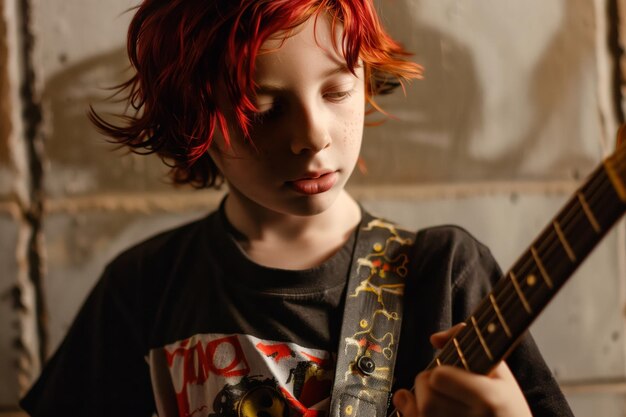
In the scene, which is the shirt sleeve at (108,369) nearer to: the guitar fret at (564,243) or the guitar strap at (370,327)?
the guitar strap at (370,327)

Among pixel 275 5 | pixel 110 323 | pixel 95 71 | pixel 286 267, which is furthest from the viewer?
pixel 95 71

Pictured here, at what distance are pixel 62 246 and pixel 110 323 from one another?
0.32m

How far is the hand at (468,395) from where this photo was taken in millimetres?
609

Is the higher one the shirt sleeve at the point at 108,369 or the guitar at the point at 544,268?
the guitar at the point at 544,268

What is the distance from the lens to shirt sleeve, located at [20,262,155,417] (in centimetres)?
92

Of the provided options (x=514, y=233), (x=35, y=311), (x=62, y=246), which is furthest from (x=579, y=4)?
(x=35, y=311)

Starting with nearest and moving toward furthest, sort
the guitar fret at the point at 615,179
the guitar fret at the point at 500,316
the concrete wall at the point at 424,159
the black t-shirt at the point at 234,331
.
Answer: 1. the guitar fret at the point at 615,179
2. the guitar fret at the point at 500,316
3. the black t-shirt at the point at 234,331
4. the concrete wall at the point at 424,159

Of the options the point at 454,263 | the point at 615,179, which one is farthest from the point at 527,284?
the point at 454,263

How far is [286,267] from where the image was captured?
2.70 feet

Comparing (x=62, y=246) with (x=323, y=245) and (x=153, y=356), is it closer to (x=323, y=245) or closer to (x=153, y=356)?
(x=153, y=356)

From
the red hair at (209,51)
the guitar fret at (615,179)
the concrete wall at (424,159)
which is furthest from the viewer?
the concrete wall at (424,159)

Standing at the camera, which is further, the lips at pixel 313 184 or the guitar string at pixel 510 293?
the lips at pixel 313 184

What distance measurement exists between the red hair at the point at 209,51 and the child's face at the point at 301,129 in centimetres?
2

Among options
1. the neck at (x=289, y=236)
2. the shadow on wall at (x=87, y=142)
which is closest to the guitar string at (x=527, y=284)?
the neck at (x=289, y=236)
